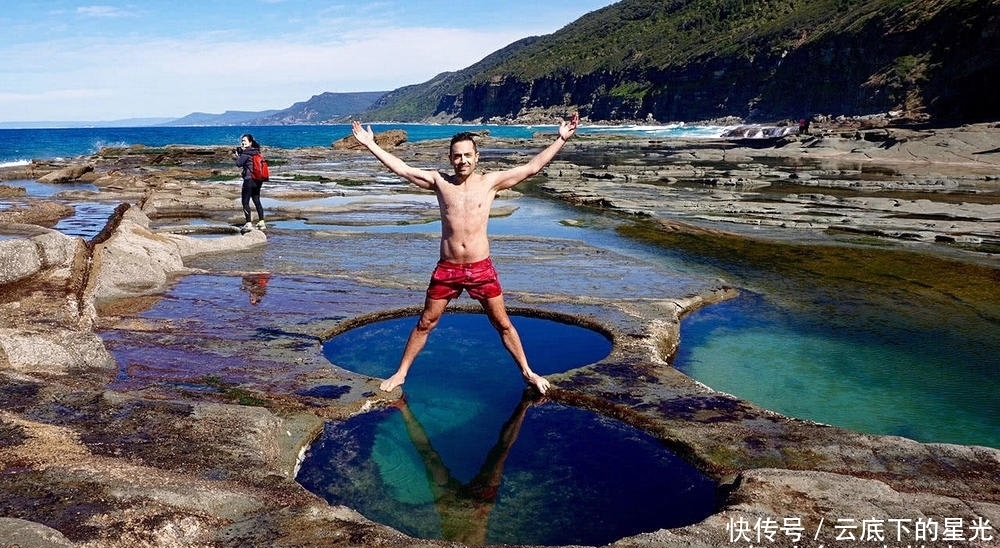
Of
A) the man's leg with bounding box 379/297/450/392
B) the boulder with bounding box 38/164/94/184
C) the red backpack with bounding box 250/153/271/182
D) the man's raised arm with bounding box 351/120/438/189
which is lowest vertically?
the man's leg with bounding box 379/297/450/392

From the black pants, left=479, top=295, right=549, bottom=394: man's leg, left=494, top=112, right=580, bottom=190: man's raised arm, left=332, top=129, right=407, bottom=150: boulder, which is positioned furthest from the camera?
left=332, top=129, right=407, bottom=150: boulder

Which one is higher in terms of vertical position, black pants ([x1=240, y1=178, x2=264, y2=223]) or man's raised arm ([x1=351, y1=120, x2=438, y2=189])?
man's raised arm ([x1=351, y1=120, x2=438, y2=189])

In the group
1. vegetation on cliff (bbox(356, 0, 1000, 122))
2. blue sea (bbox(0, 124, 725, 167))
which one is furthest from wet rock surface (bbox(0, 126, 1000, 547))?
blue sea (bbox(0, 124, 725, 167))

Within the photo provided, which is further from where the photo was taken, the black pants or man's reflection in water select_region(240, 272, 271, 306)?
the black pants

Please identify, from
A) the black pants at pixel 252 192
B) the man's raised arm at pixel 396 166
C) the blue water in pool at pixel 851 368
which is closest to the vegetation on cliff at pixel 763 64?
the blue water in pool at pixel 851 368

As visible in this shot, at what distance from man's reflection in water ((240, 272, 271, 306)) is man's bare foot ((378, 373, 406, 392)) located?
3756 millimetres

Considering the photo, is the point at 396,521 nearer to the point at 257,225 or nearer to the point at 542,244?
the point at 542,244

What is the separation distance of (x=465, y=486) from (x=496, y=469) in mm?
309

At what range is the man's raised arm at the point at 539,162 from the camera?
548cm

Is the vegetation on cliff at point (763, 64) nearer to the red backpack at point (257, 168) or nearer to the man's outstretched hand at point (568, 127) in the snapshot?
the red backpack at point (257, 168)

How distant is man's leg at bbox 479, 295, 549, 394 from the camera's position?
5938 mm

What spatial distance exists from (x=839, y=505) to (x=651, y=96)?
Result: 138 meters

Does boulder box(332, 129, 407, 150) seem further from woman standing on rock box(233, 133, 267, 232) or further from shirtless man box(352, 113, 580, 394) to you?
shirtless man box(352, 113, 580, 394)

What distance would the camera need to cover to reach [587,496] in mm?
4555
